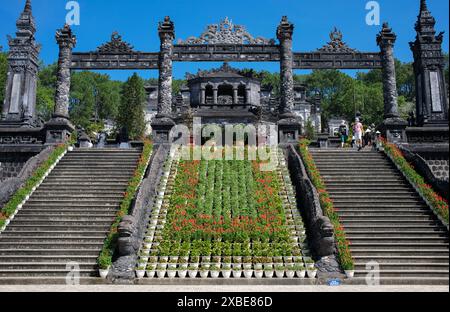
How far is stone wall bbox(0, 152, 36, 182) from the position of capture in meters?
20.7

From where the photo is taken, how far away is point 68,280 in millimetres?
11297

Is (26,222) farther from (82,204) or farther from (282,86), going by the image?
(282,86)

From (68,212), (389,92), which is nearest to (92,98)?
(389,92)

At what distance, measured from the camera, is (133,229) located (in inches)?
482

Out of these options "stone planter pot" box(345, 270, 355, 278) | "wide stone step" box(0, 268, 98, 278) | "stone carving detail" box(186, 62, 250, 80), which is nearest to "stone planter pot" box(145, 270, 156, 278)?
"wide stone step" box(0, 268, 98, 278)

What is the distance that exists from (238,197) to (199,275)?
174 inches

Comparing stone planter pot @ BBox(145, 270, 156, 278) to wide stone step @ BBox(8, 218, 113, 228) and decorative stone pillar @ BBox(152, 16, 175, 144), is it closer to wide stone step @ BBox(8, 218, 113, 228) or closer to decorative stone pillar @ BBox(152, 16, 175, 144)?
wide stone step @ BBox(8, 218, 113, 228)

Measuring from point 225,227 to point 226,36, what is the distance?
562 inches

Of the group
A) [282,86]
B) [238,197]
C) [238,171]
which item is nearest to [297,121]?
[282,86]

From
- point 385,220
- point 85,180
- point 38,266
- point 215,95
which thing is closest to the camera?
point 38,266

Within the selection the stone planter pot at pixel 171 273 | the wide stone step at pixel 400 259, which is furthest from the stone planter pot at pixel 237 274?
the wide stone step at pixel 400 259

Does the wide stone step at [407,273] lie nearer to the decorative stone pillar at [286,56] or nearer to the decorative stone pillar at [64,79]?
the decorative stone pillar at [286,56]

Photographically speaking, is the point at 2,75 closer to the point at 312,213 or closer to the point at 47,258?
the point at 47,258

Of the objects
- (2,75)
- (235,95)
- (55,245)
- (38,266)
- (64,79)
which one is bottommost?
(38,266)
